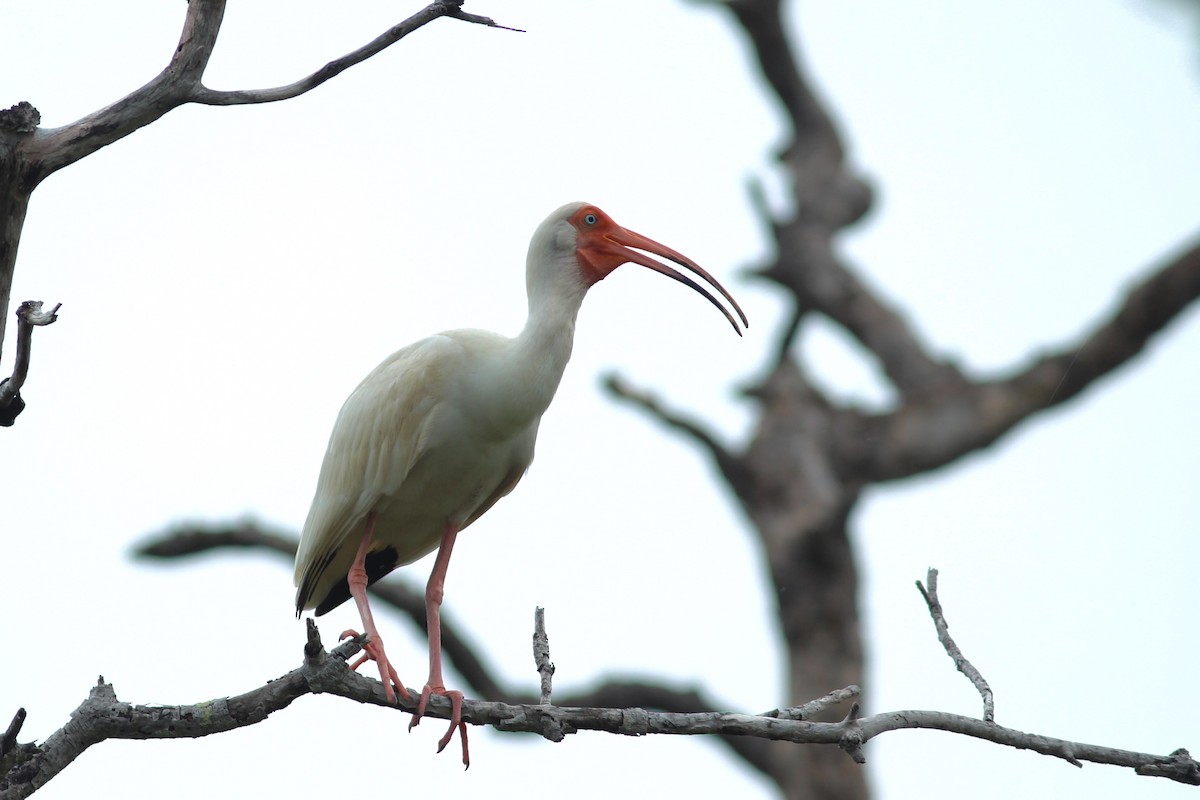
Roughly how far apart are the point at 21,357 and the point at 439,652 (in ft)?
9.45

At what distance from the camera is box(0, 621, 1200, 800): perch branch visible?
14.8 feet

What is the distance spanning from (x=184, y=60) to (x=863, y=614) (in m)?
14.3

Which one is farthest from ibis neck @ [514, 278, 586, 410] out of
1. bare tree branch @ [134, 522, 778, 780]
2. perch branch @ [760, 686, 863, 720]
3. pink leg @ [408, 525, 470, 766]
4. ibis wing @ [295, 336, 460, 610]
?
bare tree branch @ [134, 522, 778, 780]

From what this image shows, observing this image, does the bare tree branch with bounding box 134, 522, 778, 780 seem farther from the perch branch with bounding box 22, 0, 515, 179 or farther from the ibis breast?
the perch branch with bounding box 22, 0, 515, 179

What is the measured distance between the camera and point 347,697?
4.77 meters

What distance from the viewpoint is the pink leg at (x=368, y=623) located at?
5.45 m

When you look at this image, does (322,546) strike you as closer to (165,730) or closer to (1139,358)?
(165,730)

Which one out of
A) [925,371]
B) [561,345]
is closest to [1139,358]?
[925,371]

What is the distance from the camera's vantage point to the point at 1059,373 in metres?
18.1

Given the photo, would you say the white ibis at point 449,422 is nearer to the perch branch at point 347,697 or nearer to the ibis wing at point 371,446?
the ibis wing at point 371,446

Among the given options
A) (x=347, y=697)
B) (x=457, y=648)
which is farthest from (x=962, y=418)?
(x=347, y=697)

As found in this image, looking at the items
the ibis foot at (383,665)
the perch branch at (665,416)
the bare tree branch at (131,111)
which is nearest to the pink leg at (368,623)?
the ibis foot at (383,665)

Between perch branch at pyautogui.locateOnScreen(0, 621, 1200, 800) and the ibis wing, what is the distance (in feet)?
5.47

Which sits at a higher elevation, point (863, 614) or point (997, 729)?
point (863, 614)
